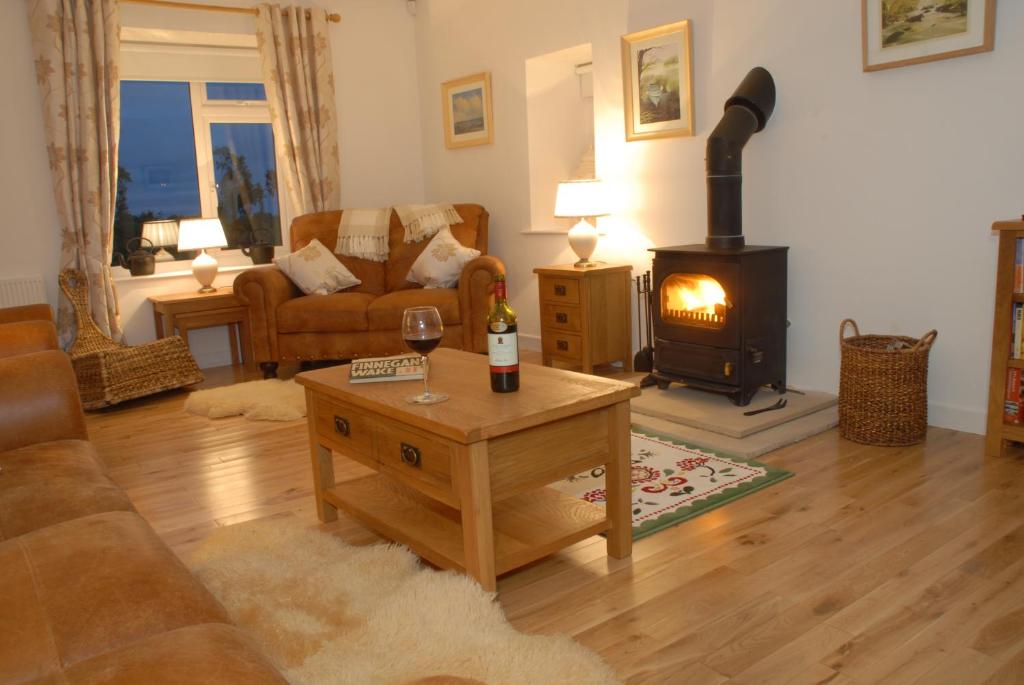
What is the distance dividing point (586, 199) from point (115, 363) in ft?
8.81

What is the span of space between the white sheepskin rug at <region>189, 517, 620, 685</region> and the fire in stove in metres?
1.91

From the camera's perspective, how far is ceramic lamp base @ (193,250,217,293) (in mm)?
5281

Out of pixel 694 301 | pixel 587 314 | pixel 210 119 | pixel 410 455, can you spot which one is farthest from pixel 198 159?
pixel 410 455

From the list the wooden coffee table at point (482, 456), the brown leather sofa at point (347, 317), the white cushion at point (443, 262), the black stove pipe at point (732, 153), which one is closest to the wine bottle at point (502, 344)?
the wooden coffee table at point (482, 456)

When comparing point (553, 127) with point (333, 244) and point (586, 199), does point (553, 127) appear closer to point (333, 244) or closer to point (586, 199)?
point (586, 199)

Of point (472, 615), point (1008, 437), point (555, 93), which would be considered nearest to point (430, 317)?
point (472, 615)

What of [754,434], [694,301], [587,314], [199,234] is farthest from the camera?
[199,234]

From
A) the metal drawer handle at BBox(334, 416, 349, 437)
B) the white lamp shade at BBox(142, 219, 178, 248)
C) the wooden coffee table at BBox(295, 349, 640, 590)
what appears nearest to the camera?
the wooden coffee table at BBox(295, 349, 640, 590)

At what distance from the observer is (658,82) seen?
430 cm

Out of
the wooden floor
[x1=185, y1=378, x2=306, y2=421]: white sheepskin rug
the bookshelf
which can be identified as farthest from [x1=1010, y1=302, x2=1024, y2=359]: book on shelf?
[x1=185, y1=378, x2=306, y2=421]: white sheepskin rug

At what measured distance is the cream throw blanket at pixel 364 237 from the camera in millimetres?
5312

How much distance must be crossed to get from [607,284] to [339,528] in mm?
2315

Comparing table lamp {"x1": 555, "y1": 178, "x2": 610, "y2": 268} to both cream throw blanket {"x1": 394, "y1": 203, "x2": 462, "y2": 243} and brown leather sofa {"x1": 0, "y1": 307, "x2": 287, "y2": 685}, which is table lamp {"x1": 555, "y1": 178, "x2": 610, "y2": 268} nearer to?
cream throw blanket {"x1": 394, "y1": 203, "x2": 462, "y2": 243}

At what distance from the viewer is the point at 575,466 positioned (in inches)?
86.8
